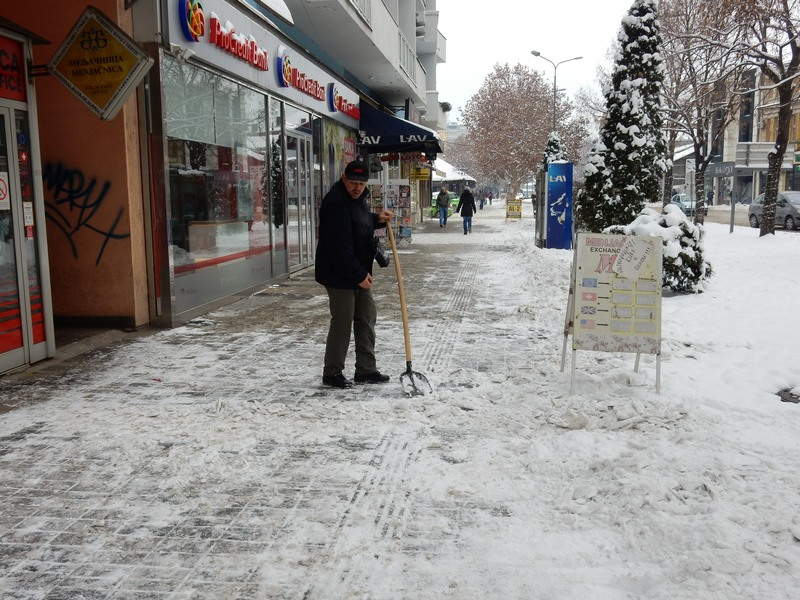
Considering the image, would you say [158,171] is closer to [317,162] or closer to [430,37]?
[317,162]

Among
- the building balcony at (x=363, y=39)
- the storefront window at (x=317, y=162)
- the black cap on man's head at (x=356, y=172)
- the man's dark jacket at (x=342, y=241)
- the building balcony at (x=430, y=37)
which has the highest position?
the building balcony at (x=430, y=37)

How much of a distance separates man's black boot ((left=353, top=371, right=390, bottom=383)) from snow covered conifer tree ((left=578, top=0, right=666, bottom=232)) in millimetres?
9889

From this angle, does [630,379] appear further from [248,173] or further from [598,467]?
[248,173]

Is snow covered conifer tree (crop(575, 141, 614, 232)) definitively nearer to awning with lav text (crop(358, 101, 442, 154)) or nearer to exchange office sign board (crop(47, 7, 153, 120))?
awning with lav text (crop(358, 101, 442, 154))

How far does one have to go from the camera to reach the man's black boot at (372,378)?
5914 millimetres

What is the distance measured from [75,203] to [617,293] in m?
6.05

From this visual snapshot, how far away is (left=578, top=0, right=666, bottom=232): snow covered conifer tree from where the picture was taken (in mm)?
14188

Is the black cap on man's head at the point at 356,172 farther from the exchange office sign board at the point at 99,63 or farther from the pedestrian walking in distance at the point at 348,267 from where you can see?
the exchange office sign board at the point at 99,63

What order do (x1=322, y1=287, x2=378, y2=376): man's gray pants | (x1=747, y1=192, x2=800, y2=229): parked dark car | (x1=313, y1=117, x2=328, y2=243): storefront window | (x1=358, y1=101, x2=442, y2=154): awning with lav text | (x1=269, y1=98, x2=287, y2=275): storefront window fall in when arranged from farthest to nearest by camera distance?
1. (x1=747, y1=192, x2=800, y2=229): parked dark car
2. (x1=358, y1=101, x2=442, y2=154): awning with lav text
3. (x1=313, y1=117, x2=328, y2=243): storefront window
4. (x1=269, y1=98, x2=287, y2=275): storefront window
5. (x1=322, y1=287, x2=378, y2=376): man's gray pants

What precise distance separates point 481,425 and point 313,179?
10896 millimetres

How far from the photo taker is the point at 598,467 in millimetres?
3986

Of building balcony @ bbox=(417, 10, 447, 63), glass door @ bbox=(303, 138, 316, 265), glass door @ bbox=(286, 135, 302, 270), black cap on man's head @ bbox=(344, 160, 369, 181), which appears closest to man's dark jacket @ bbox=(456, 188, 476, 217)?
building balcony @ bbox=(417, 10, 447, 63)

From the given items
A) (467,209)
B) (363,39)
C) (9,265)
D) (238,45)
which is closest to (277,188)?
(238,45)

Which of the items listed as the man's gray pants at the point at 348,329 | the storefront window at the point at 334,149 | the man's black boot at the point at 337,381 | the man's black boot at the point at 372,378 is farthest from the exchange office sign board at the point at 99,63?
the storefront window at the point at 334,149
